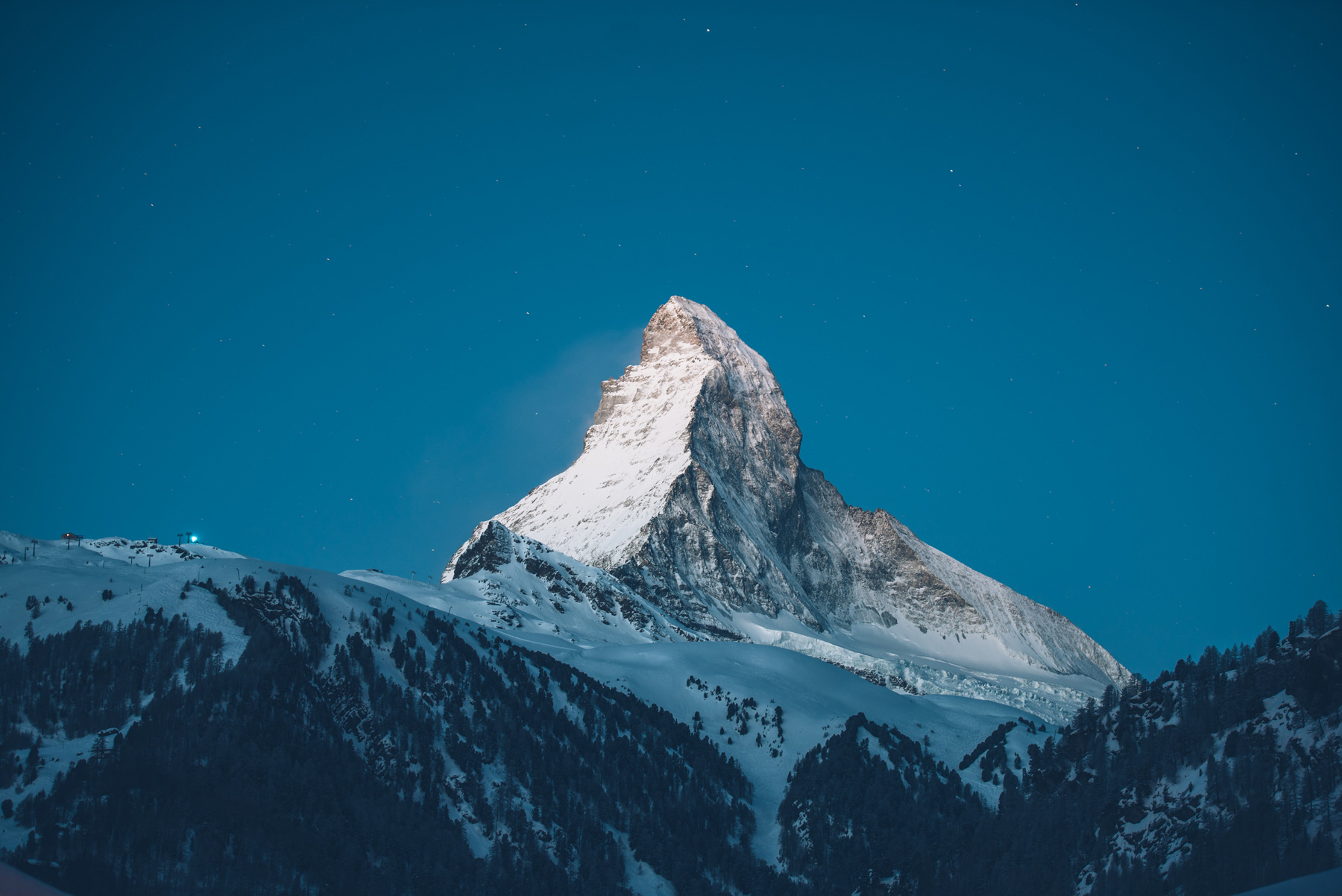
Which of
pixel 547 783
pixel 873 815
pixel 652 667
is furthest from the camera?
pixel 652 667

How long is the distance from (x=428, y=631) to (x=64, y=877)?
→ 68515 mm

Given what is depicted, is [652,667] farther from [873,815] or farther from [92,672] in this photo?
[92,672]

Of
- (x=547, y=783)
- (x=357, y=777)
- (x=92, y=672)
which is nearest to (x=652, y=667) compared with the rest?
(x=547, y=783)

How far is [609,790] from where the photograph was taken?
135 metres

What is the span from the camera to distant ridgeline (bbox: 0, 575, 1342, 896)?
320 ft

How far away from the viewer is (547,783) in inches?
5162

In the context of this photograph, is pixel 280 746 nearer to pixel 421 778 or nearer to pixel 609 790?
pixel 421 778

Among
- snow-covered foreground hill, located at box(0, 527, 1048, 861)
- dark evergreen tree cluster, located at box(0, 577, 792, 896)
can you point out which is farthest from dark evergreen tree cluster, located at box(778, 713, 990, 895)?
dark evergreen tree cluster, located at box(0, 577, 792, 896)

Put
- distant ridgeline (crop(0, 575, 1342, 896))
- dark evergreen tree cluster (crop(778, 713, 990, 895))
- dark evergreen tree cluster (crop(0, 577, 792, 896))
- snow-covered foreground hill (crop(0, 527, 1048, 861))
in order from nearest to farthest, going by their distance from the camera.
→ distant ridgeline (crop(0, 575, 1342, 896))
dark evergreen tree cluster (crop(0, 577, 792, 896))
dark evergreen tree cluster (crop(778, 713, 990, 895))
snow-covered foreground hill (crop(0, 527, 1048, 861))

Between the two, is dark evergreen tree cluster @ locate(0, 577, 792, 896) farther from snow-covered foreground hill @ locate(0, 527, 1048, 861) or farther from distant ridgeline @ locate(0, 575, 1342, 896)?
snow-covered foreground hill @ locate(0, 527, 1048, 861)

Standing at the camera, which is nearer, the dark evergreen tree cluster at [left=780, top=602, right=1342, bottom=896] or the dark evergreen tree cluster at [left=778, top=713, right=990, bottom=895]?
the dark evergreen tree cluster at [left=780, top=602, right=1342, bottom=896]

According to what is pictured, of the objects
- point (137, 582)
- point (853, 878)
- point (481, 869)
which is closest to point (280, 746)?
point (481, 869)

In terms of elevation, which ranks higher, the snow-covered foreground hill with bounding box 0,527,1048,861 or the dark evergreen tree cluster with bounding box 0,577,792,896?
the snow-covered foreground hill with bounding box 0,527,1048,861

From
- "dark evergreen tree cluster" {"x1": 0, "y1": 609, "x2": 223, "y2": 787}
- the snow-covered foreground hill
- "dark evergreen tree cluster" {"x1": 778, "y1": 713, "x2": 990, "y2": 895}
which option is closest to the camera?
"dark evergreen tree cluster" {"x1": 0, "y1": 609, "x2": 223, "y2": 787}
